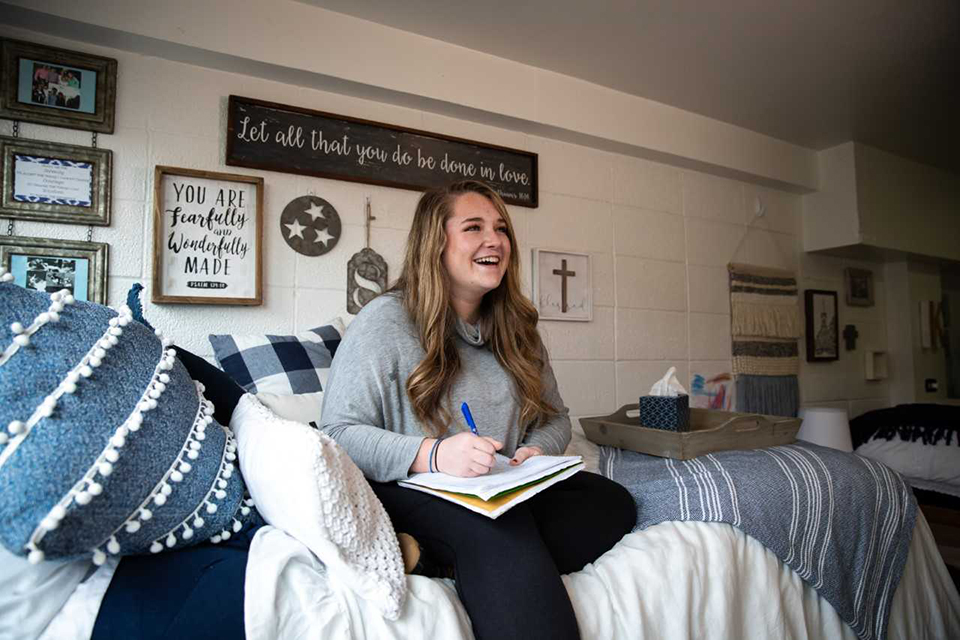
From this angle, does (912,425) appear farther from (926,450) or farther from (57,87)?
(57,87)

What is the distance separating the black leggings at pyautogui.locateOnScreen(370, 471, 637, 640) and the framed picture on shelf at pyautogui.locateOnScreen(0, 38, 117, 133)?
5.10 ft

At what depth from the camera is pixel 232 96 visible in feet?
6.39

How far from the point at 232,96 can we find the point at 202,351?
0.90 metres

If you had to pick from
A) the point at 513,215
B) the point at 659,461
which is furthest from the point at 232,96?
the point at 659,461

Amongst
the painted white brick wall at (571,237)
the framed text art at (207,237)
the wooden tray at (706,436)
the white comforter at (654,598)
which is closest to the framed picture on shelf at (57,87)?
the painted white brick wall at (571,237)

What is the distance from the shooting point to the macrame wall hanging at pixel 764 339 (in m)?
3.21

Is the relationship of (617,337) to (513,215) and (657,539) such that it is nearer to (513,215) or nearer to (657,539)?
(513,215)

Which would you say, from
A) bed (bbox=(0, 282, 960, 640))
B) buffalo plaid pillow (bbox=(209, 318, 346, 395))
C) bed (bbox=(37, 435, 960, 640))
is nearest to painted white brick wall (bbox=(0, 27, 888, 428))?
buffalo plaid pillow (bbox=(209, 318, 346, 395))

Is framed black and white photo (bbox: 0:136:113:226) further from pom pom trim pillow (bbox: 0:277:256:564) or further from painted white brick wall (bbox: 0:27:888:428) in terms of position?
pom pom trim pillow (bbox: 0:277:256:564)

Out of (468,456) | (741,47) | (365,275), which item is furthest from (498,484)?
(741,47)

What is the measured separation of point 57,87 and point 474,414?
1640 millimetres

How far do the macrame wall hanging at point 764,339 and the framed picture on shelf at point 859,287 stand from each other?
639 millimetres

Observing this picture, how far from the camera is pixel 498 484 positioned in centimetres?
92

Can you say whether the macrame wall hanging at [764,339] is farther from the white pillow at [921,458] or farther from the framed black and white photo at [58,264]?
the framed black and white photo at [58,264]
